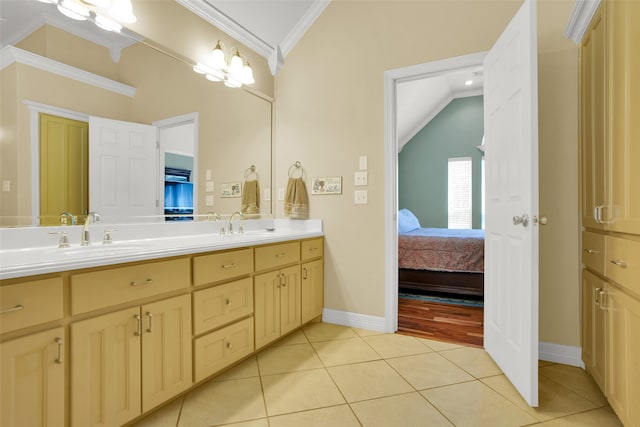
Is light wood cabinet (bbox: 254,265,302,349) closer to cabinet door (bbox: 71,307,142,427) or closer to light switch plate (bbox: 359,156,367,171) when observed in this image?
cabinet door (bbox: 71,307,142,427)

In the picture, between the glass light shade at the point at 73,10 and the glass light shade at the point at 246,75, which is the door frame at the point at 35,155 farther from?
the glass light shade at the point at 246,75

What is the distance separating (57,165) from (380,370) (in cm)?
210

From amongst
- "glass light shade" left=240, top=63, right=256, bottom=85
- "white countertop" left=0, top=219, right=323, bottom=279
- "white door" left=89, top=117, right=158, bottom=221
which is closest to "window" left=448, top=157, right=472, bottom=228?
"white countertop" left=0, top=219, right=323, bottom=279

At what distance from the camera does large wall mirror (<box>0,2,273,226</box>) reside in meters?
1.49

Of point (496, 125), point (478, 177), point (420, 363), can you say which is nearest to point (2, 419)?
point (420, 363)

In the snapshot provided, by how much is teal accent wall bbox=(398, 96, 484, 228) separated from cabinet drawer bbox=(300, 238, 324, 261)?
13.7 feet

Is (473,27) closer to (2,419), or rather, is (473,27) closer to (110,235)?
(110,235)

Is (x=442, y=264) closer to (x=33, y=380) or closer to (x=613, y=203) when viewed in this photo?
(x=613, y=203)

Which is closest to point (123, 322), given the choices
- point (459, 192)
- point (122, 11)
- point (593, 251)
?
point (122, 11)

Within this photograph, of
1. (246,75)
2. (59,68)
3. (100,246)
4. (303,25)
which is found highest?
(303,25)

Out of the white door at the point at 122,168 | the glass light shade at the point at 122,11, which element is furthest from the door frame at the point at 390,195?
the glass light shade at the point at 122,11

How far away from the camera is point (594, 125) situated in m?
1.77

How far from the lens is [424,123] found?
6.42 metres

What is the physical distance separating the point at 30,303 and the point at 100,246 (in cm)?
65
